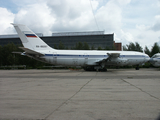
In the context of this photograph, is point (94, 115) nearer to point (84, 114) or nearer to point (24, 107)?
point (84, 114)

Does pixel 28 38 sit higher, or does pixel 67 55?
pixel 28 38

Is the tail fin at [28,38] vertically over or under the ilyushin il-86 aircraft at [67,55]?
over

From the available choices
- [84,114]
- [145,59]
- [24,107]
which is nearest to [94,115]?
[84,114]

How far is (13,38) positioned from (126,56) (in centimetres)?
6312

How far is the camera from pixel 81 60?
85.7 ft

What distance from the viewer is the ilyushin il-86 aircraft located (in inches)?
902

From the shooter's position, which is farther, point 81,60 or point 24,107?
point 81,60

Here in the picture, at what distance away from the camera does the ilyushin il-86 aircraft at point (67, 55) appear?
22922mm

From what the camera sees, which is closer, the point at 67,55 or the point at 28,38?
the point at 28,38

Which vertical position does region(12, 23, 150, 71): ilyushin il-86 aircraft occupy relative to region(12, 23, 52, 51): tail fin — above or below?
below

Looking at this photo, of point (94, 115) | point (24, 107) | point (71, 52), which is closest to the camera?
point (94, 115)

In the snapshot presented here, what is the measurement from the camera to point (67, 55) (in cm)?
2519

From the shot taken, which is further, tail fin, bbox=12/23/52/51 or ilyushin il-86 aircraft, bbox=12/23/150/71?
ilyushin il-86 aircraft, bbox=12/23/150/71

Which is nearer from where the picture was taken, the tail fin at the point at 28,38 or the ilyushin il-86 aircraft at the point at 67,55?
the tail fin at the point at 28,38
